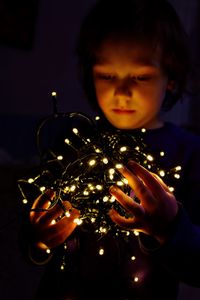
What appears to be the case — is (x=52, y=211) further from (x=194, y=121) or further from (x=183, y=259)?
(x=194, y=121)

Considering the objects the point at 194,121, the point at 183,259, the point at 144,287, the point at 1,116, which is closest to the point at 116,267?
the point at 144,287

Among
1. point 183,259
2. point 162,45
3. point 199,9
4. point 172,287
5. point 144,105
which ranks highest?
point 199,9

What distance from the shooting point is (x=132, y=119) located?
922 mm

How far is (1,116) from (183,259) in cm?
136

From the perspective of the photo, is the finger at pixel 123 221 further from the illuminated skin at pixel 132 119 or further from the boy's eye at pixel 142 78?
the boy's eye at pixel 142 78

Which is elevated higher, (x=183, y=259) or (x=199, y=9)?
(x=199, y=9)

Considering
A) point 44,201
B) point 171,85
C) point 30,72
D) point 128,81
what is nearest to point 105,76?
point 128,81

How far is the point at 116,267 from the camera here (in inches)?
35.5

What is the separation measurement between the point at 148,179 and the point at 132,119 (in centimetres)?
30

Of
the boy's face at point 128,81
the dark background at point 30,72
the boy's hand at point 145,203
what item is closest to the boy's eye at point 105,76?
the boy's face at point 128,81

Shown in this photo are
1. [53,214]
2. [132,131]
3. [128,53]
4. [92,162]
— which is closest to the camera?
[92,162]

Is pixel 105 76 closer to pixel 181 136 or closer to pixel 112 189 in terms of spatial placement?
pixel 181 136

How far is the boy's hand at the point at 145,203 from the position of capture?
0.63 meters

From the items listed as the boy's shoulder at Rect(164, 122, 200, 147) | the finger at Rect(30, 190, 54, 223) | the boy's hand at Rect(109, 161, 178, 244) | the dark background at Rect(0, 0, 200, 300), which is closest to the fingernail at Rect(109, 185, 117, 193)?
the boy's hand at Rect(109, 161, 178, 244)
